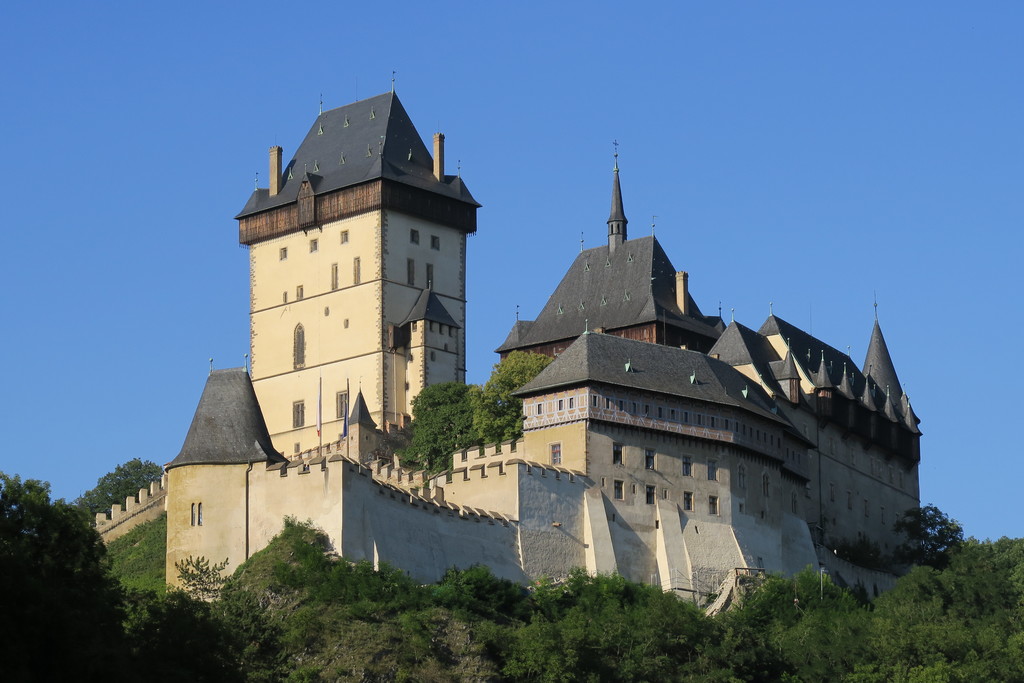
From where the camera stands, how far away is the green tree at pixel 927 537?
98875 millimetres

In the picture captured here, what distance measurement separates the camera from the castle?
72625mm

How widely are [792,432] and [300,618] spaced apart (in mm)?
29077

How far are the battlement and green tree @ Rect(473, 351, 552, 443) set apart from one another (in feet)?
42.3

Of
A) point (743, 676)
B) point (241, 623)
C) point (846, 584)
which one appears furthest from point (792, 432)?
point (241, 623)

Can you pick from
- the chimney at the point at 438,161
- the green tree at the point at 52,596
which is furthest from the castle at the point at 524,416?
the green tree at the point at 52,596

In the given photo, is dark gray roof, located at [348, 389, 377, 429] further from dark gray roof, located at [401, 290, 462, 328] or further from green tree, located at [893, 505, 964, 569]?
green tree, located at [893, 505, 964, 569]

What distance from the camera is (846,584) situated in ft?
297

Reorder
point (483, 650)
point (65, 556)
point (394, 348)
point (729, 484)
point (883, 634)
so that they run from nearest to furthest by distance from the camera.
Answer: point (65, 556) → point (483, 650) → point (883, 634) → point (729, 484) → point (394, 348)

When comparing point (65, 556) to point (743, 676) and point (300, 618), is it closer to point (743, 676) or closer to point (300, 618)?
point (300, 618)

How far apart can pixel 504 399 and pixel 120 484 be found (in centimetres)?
2400

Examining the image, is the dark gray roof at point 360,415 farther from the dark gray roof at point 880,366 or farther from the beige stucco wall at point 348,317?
the dark gray roof at point 880,366

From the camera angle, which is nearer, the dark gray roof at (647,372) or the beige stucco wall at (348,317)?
the dark gray roof at (647,372)

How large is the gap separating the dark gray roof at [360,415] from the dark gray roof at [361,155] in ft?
35.3

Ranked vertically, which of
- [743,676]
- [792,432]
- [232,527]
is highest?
[792,432]
